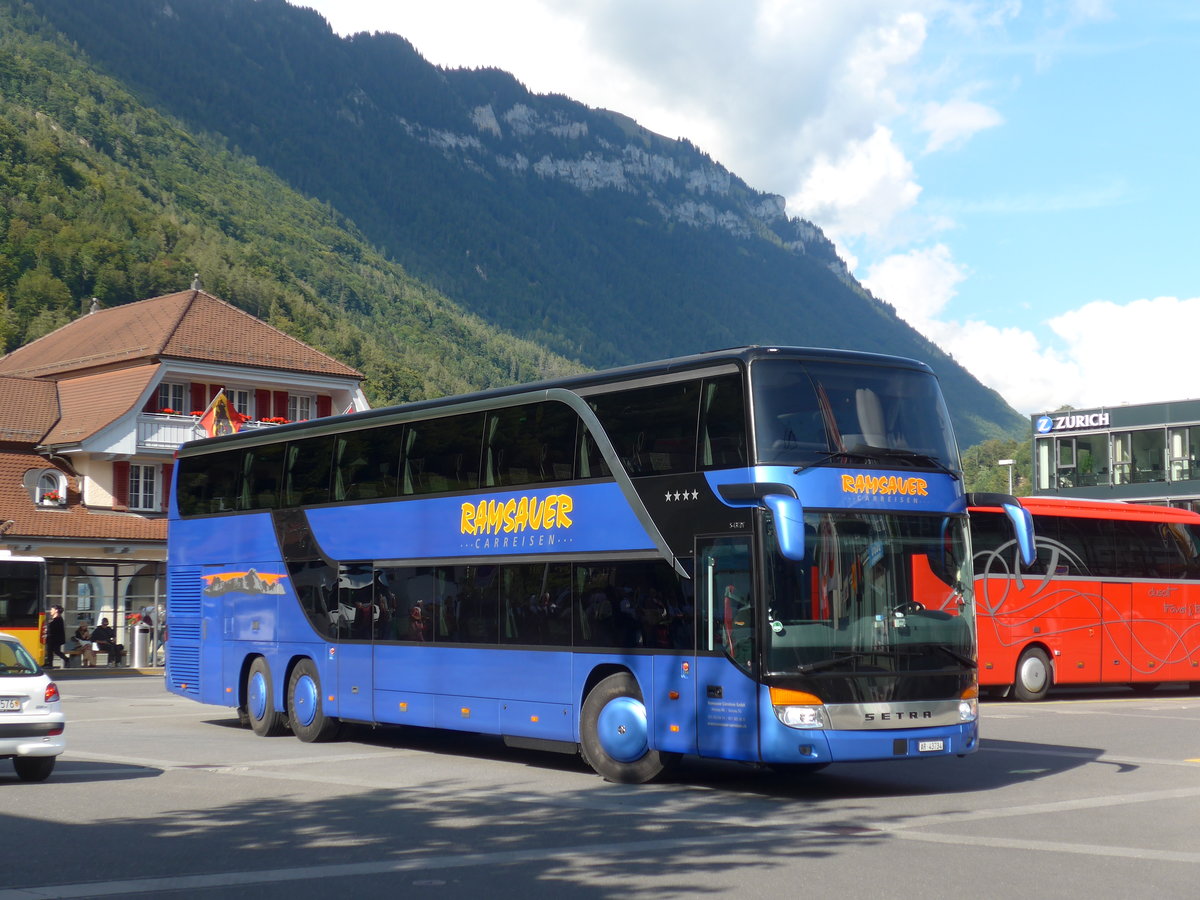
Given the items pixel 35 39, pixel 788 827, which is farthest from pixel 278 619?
pixel 35 39

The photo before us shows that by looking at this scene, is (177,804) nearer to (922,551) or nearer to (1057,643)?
(922,551)

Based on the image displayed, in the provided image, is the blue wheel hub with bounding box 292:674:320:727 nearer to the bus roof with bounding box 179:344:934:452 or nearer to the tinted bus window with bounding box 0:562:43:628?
the bus roof with bounding box 179:344:934:452

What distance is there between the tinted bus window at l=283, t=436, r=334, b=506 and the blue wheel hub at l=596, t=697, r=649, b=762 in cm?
603

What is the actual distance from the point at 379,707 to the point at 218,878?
874 centimetres

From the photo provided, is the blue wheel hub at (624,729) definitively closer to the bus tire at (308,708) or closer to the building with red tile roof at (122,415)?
the bus tire at (308,708)

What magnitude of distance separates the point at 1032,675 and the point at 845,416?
15184 millimetres

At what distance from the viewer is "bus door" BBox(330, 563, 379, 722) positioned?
18141mm

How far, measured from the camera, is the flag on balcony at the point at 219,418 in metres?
50.0

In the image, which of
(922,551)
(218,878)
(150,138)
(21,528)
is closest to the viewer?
(218,878)

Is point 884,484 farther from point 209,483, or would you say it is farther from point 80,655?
point 80,655

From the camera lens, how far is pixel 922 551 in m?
13.6

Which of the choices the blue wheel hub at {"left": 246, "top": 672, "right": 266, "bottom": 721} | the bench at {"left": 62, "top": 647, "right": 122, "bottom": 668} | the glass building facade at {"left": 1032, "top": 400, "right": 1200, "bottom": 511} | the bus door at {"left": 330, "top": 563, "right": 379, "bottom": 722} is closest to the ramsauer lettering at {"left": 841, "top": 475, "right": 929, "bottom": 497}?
the bus door at {"left": 330, "top": 563, "right": 379, "bottom": 722}

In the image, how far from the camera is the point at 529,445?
15883 millimetres

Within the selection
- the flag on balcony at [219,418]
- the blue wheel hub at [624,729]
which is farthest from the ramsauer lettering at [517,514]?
the flag on balcony at [219,418]
